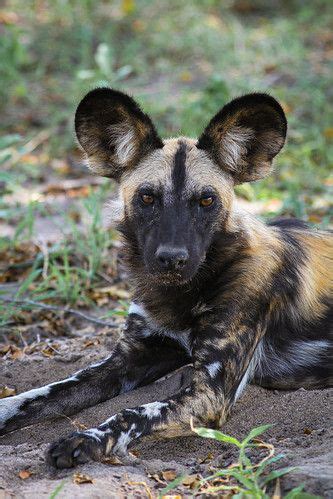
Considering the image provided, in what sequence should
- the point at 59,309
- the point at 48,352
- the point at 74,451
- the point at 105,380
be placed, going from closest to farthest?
the point at 74,451
the point at 105,380
the point at 48,352
the point at 59,309

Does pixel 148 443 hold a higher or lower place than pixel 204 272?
lower

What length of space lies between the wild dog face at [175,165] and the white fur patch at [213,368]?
34cm

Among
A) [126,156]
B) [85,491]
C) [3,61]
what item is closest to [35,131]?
[3,61]

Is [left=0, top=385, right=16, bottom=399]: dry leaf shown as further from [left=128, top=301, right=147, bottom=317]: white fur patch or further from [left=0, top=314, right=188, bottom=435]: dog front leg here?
[left=128, top=301, right=147, bottom=317]: white fur patch

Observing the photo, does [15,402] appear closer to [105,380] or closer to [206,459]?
[105,380]

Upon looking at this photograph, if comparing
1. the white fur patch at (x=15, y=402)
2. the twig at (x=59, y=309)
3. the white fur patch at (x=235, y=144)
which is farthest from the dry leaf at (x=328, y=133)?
the white fur patch at (x=15, y=402)

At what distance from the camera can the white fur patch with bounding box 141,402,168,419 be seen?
9.95ft

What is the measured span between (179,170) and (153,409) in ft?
3.12

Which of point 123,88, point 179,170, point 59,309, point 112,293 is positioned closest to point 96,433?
point 179,170

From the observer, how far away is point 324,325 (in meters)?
3.56

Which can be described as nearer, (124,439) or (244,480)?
(244,480)

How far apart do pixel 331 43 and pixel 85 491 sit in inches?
311

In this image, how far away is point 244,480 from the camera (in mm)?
2352

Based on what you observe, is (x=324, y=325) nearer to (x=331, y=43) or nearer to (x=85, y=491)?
(x=85, y=491)
